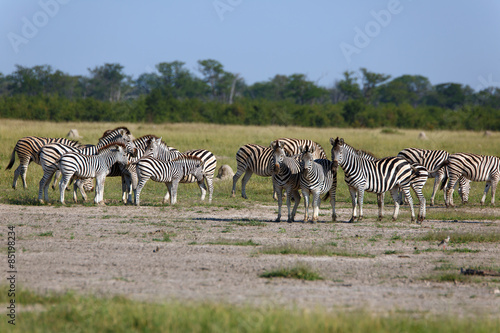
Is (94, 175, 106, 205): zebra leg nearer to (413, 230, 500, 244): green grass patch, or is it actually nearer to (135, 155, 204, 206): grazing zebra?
(135, 155, 204, 206): grazing zebra

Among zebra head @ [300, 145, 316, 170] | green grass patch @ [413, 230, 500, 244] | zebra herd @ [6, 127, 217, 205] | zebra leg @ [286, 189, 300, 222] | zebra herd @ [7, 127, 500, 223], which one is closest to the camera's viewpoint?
green grass patch @ [413, 230, 500, 244]

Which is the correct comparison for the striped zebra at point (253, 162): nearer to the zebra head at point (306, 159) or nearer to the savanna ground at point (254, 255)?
the savanna ground at point (254, 255)

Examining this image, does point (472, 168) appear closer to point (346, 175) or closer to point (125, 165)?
point (346, 175)

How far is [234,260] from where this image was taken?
912 cm

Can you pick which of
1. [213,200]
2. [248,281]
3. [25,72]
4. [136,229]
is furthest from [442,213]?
[25,72]

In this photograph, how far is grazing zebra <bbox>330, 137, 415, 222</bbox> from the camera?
512 inches

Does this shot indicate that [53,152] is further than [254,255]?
Yes

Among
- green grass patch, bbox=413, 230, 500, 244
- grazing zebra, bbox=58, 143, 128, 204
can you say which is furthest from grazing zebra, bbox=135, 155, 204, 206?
green grass patch, bbox=413, 230, 500, 244

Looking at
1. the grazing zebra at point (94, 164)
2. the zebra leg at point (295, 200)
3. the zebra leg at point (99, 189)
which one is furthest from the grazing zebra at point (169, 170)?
the zebra leg at point (295, 200)

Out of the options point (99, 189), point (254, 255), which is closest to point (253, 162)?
point (99, 189)

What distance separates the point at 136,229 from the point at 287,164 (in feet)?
11.1

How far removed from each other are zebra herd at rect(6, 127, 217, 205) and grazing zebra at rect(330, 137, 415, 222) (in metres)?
4.43

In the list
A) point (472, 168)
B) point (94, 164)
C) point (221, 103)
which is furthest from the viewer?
point (221, 103)

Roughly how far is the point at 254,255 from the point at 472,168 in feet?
33.2
